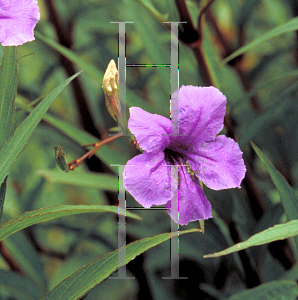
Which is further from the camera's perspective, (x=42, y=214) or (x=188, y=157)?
(x=188, y=157)

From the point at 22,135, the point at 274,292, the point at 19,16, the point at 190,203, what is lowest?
the point at 274,292

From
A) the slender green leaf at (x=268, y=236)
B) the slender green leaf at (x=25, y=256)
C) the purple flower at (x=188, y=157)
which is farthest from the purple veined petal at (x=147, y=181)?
the slender green leaf at (x=25, y=256)

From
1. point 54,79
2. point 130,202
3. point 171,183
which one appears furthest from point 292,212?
point 54,79

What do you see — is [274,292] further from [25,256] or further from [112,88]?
[25,256]

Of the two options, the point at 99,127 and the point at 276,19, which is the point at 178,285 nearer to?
the point at 99,127

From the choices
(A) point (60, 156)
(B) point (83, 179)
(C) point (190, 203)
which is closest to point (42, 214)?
(A) point (60, 156)

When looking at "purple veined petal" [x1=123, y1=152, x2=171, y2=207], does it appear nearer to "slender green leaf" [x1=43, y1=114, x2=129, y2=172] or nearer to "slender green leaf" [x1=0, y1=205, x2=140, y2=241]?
"slender green leaf" [x1=0, y1=205, x2=140, y2=241]
